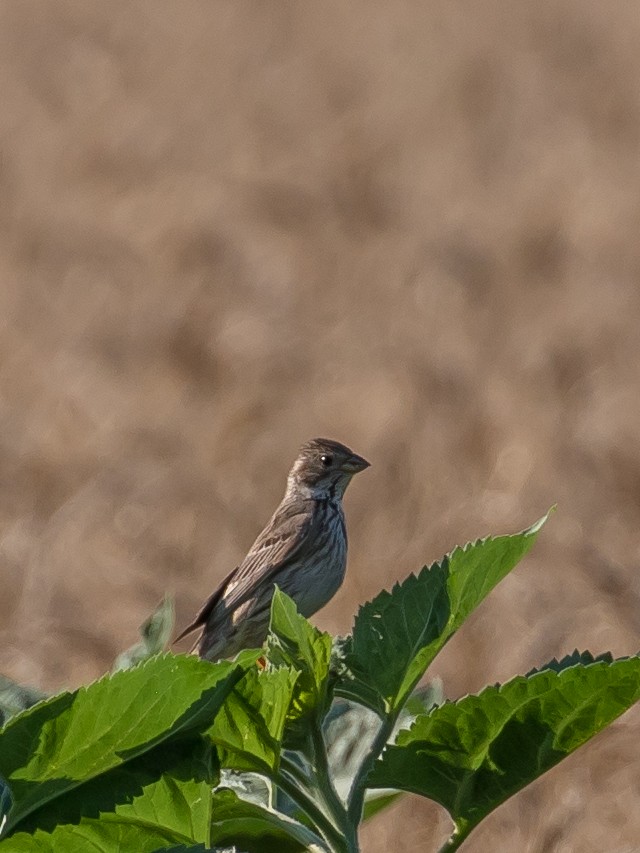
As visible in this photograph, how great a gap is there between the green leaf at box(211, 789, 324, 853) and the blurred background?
2246mm

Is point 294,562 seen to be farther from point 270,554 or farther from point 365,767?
point 365,767

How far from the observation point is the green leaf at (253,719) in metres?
1.82

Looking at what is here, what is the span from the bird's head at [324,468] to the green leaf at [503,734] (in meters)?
3.10

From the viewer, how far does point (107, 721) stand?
5.57 ft

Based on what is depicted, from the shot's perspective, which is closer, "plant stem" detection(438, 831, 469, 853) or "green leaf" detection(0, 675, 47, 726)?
"plant stem" detection(438, 831, 469, 853)

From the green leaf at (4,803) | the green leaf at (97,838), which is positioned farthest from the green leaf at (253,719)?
the green leaf at (4,803)

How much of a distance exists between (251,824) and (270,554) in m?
2.93

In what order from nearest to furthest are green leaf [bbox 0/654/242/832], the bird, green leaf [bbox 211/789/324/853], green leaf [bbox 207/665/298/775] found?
green leaf [bbox 0/654/242/832], green leaf [bbox 207/665/298/775], green leaf [bbox 211/789/324/853], the bird

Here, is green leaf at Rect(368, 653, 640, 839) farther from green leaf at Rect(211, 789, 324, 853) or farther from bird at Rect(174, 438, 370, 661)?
bird at Rect(174, 438, 370, 661)

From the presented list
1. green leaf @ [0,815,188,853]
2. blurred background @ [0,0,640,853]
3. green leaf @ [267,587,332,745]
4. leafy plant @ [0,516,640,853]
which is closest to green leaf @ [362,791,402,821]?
leafy plant @ [0,516,640,853]

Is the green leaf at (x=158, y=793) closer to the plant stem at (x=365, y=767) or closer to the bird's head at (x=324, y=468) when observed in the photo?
the plant stem at (x=365, y=767)

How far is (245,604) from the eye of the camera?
4680 millimetres

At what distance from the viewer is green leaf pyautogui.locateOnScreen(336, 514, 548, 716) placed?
1.89 meters

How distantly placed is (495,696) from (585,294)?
26.7 feet
